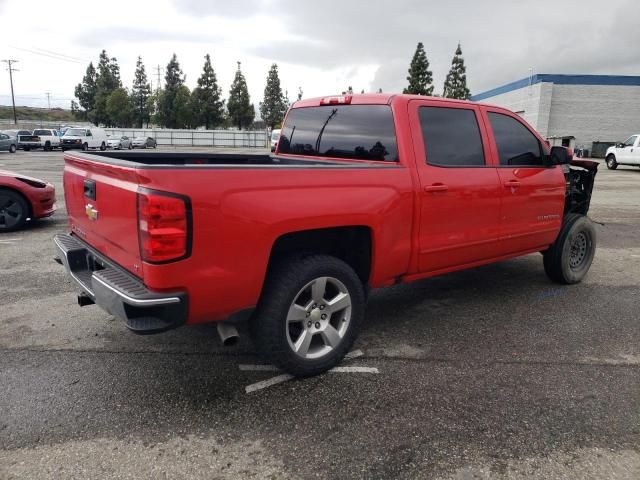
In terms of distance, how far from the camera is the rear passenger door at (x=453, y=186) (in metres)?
3.77

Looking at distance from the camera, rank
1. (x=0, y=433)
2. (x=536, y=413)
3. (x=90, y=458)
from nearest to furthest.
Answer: (x=90, y=458) → (x=0, y=433) → (x=536, y=413)

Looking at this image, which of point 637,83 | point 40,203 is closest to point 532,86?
point 637,83

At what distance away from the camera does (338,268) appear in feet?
10.6

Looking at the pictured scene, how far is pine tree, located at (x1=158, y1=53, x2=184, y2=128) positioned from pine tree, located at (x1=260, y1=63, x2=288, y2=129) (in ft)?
44.8

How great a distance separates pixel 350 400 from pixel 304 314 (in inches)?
23.7

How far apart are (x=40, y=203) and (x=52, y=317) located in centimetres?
441

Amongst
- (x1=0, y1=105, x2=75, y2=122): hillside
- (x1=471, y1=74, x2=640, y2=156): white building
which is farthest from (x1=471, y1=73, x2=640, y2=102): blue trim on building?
(x1=0, y1=105, x2=75, y2=122): hillside

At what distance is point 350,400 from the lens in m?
3.07

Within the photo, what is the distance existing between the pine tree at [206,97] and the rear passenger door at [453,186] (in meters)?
70.1

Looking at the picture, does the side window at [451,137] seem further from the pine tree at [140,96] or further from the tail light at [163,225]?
the pine tree at [140,96]

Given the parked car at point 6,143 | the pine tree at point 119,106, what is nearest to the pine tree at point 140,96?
the pine tree at point 119,106

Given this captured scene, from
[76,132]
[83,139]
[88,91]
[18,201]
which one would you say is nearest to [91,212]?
[18,201]

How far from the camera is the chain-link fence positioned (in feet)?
196

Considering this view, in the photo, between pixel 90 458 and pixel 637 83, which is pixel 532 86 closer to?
pixel 637 83
